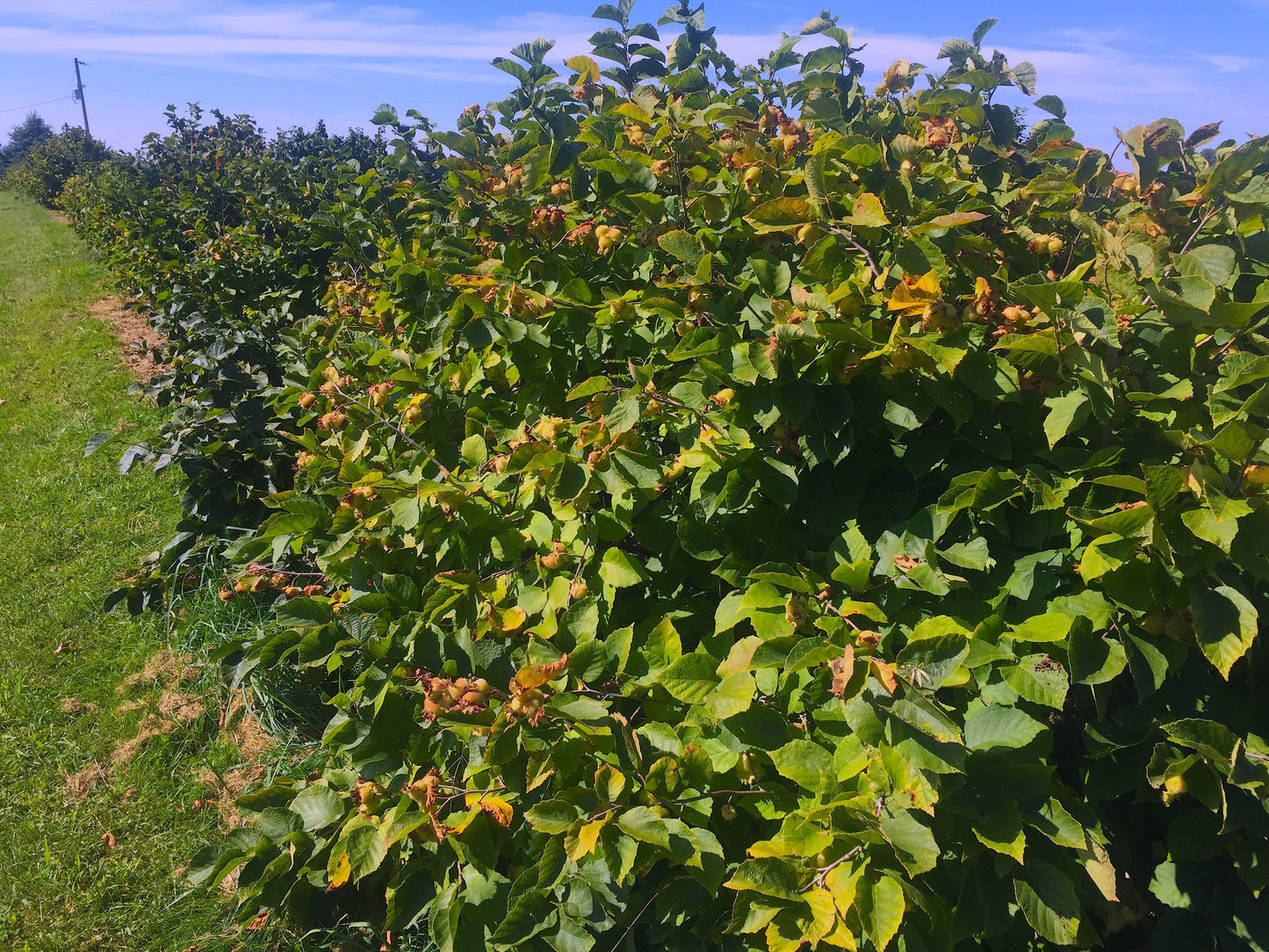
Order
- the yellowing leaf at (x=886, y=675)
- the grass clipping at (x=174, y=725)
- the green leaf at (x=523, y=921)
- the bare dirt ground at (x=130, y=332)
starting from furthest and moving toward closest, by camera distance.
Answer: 1. the bare dirt ground at (x=130, y=332)
2. the grass clipping at (x=174, y=725)
3. the green leaf at (x=523, y=921)
4. the yellowing leaf at (x=886, y=675)

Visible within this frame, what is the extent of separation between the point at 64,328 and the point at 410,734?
40.0 feet

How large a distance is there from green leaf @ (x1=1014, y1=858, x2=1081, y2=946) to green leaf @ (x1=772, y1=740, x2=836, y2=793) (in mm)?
349

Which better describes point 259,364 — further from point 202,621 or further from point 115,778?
point 115,778

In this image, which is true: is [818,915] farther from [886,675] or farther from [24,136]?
[24,136]

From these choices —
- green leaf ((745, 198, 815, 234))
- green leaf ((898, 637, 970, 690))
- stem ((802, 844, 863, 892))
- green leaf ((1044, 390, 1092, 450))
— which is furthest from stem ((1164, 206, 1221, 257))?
stem ((802, 844, 863, 892))

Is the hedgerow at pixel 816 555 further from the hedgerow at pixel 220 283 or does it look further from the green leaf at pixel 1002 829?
the hedgerow at pixel 220 283

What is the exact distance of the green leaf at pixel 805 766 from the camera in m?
1.46

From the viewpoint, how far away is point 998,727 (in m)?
1.41

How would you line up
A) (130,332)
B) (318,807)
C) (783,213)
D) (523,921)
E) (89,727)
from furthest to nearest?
(130,332) → (89,727) → (318,807) → (783,213) → (523,921)

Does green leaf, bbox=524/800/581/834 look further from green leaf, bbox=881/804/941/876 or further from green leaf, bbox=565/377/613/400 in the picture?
green leaf, bbox=565/377/613/400

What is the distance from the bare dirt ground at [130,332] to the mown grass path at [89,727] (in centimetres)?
132

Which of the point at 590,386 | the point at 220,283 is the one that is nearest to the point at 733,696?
the point at 590,386

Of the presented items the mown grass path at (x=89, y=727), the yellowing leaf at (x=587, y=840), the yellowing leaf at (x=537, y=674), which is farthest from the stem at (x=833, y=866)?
the mown grass path at (x=89, y=727)

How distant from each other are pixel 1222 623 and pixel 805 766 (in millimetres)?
738
